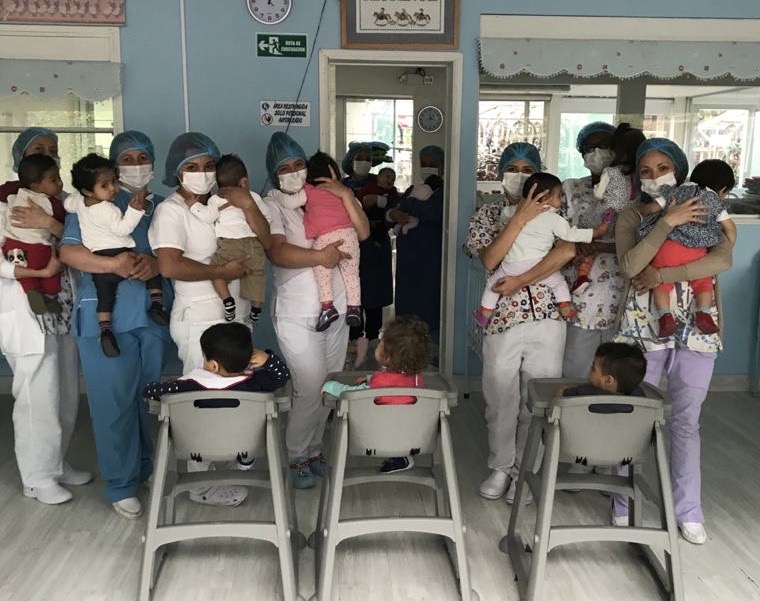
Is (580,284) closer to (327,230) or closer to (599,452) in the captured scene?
(599,452)

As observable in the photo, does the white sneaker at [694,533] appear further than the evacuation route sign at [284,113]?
No

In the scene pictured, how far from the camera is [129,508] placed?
2.76m

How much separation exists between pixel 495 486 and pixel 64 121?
10.3 ft

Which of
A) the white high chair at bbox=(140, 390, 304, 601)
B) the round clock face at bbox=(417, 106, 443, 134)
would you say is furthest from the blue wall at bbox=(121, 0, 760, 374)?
the round clock face at bbox=(417, 106, 443, 134)

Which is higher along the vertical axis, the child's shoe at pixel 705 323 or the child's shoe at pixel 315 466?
the child's shoe at pixel 705 323

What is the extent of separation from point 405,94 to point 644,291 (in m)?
5.45

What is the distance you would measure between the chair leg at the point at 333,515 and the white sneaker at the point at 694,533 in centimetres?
134

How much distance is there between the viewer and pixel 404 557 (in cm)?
248

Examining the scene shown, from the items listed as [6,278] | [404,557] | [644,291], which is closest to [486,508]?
[404,557]

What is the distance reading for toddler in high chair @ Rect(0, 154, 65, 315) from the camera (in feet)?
8.80

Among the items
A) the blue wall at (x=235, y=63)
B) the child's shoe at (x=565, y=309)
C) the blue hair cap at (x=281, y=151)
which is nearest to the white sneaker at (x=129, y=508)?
the blue hair cap at (x=281, y=151)

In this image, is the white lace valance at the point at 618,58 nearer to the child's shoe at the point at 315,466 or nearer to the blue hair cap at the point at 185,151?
the blue hair cap at the point at 185,151

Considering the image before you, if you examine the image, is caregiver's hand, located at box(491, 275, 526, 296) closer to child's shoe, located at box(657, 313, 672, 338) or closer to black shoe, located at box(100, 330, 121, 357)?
child's shoe, located at box(657, 313, 672, 338)

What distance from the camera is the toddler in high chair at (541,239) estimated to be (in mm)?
2656
